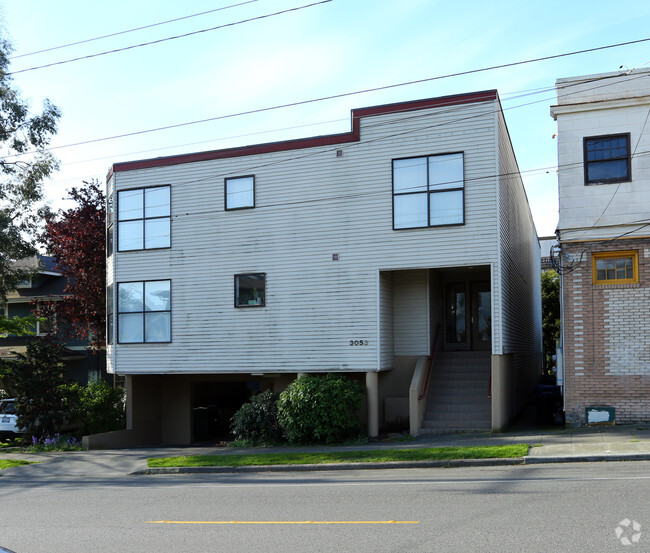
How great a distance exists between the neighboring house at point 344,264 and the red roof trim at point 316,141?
4cm

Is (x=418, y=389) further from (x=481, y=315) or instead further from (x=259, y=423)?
(x=481, y=315)

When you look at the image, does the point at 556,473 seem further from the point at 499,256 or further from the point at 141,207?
the point at 141,207

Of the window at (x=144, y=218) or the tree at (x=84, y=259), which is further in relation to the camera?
the tree at (x=84, y=259)

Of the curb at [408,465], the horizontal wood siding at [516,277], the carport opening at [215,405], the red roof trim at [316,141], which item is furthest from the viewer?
the carport opening at [215,405]

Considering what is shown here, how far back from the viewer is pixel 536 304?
102 ft

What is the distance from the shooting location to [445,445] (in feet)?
49.0

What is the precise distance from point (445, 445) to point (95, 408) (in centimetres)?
1299

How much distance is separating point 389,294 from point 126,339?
8.40 metres

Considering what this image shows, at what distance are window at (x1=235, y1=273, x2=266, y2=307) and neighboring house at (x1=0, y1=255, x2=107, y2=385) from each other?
14606 millimetres

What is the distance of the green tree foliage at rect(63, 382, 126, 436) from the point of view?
22.3 m

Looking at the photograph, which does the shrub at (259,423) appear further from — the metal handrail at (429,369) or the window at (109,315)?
the window at (109,315)

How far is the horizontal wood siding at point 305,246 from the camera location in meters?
17.9

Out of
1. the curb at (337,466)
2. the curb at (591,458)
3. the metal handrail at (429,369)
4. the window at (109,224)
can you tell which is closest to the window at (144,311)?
the window at (109,224)

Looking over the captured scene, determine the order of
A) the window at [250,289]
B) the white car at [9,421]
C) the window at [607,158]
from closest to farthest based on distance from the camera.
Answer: the window at [607,158] < the window at [250,289] < the white car at [9,421]
